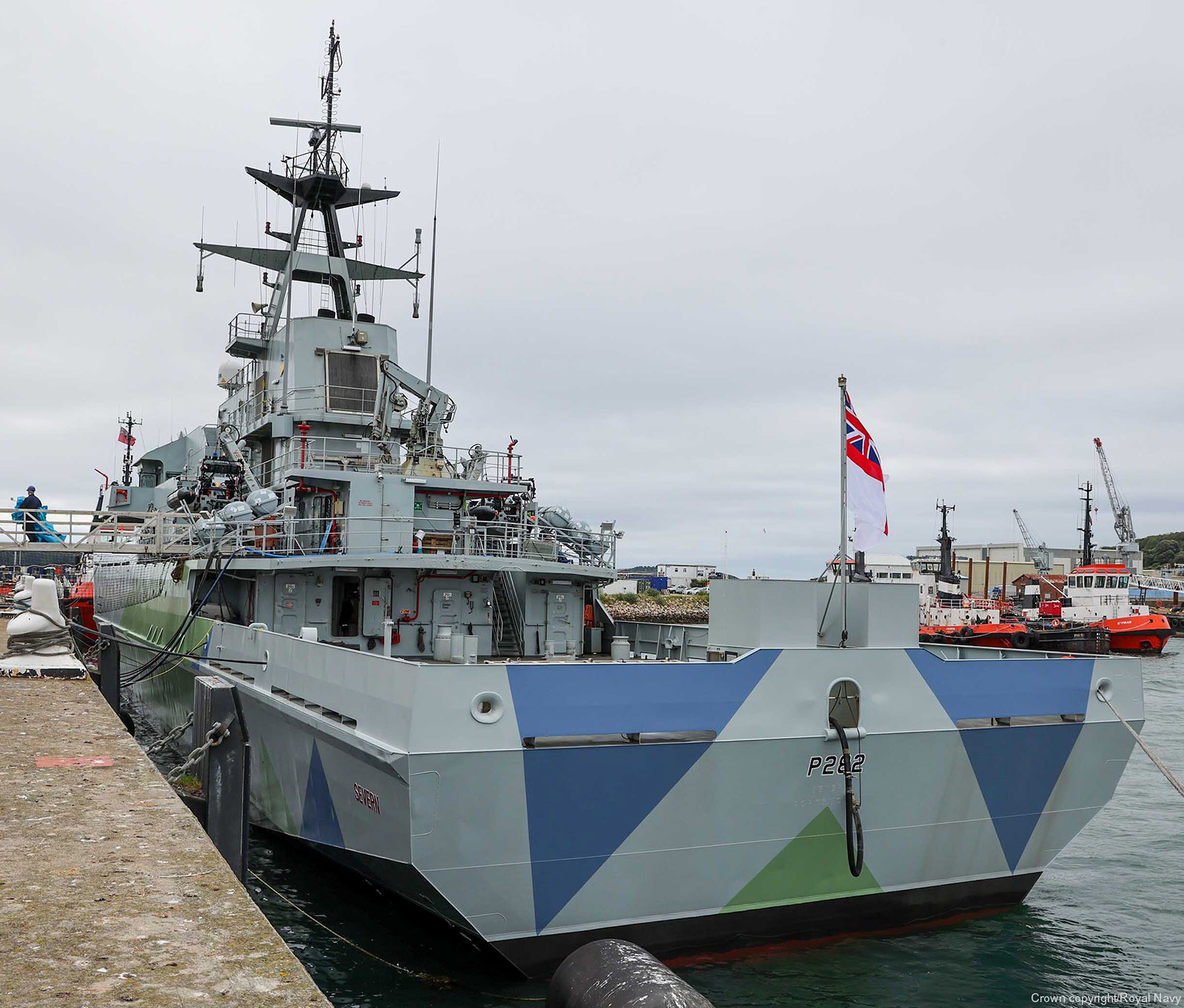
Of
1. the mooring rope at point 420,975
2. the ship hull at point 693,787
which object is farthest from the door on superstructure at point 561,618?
the mooring rope at point 420,975

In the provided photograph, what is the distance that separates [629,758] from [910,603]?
3.24 m

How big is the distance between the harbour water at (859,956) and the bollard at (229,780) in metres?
1.55

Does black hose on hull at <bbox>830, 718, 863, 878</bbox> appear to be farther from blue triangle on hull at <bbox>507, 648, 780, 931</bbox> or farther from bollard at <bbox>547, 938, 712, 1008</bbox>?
bollard at <bbox>547, 938, 712, 1008</bbox>

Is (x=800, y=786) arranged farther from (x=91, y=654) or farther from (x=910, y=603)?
(x=91, y=654)

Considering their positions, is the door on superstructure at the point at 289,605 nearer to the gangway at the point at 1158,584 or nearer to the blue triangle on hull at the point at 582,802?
the blue triangle on hull at the point at 582,802

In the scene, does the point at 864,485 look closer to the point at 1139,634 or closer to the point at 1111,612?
the point at 1139,634

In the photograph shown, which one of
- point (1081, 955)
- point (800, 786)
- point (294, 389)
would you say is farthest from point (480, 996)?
point (294, 389)

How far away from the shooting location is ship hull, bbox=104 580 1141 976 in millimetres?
7598

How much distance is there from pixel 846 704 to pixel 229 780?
531 centimetres

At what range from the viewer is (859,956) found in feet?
29.3

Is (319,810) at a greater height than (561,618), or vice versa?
(561,618)

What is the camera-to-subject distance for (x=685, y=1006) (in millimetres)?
4023

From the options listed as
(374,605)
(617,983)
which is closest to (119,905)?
(617,983)

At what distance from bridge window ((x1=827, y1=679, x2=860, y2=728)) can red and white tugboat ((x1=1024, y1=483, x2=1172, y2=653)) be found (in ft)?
158
